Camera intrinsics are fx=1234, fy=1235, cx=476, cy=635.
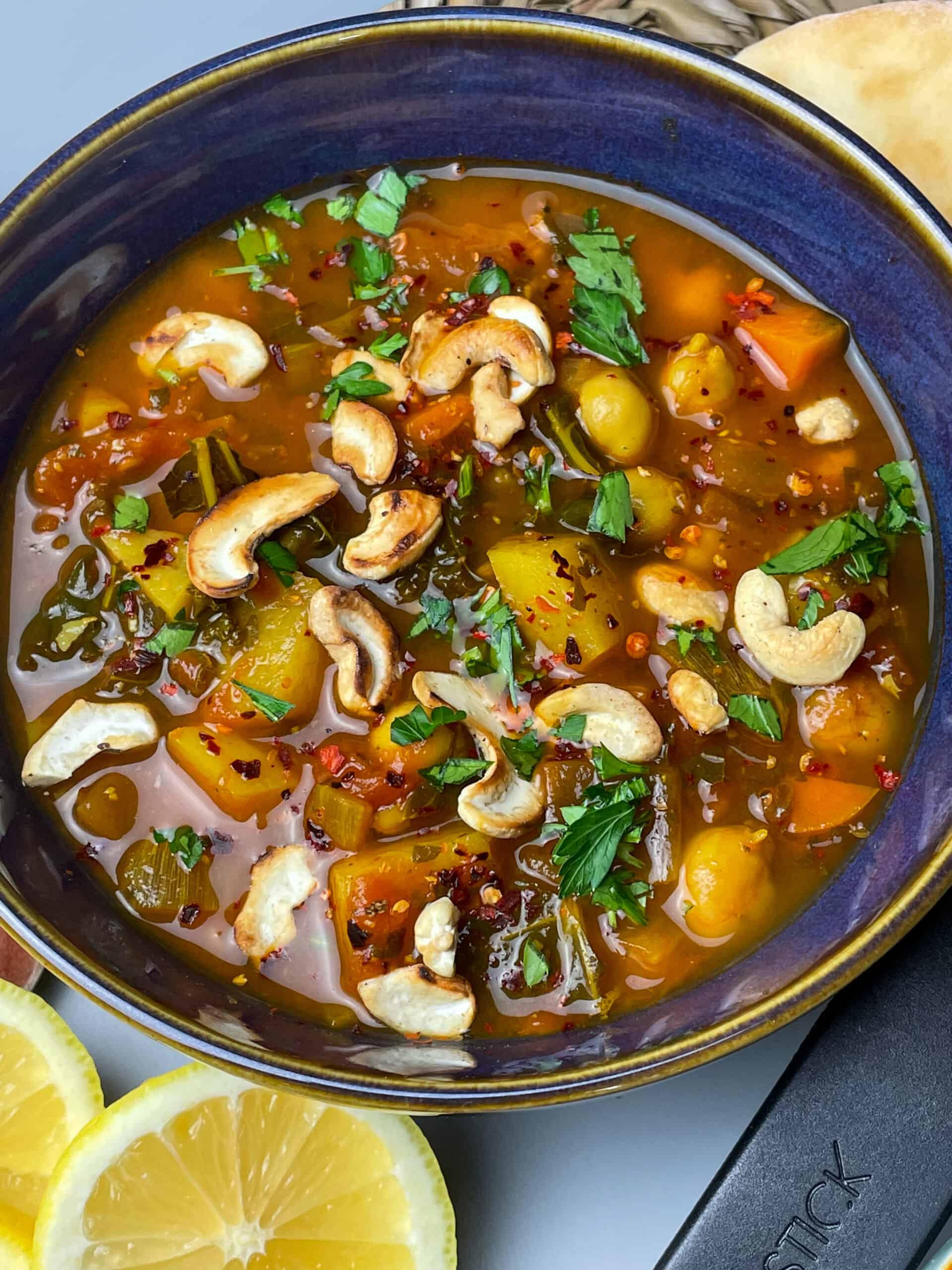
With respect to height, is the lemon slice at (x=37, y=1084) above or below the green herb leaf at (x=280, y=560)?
below

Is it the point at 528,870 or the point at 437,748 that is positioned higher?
the point at 437,748

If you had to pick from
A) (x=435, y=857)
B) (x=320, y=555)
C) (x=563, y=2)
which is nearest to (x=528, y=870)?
(x=435, y=857)

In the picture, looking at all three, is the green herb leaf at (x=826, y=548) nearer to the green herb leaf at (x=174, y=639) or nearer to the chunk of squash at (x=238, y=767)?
the chunk of squash at (x=238, y=767)

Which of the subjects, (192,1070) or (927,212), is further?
(192,1070)

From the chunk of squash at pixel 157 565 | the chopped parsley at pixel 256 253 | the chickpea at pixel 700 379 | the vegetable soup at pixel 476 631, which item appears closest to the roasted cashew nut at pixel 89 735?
the vegetable soup at pixel 476 631

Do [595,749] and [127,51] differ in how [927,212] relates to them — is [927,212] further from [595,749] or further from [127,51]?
[127,51]

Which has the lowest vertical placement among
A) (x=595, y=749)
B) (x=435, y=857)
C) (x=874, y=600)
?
(x=435, y=857)

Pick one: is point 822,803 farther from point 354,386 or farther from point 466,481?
point 354,386
